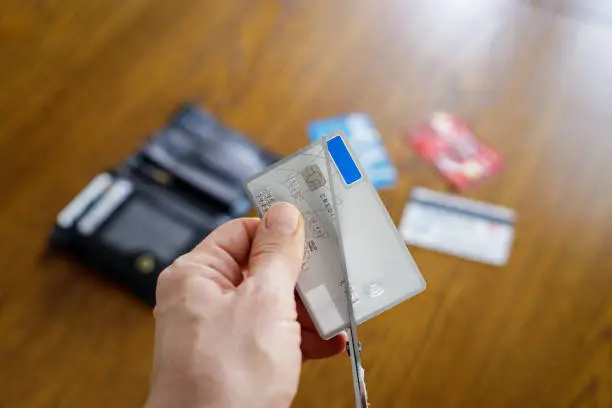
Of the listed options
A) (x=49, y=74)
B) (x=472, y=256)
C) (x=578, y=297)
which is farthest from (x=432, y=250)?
(x=49, y=74)

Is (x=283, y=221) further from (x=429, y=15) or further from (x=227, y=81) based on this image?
(x=429, y=15)

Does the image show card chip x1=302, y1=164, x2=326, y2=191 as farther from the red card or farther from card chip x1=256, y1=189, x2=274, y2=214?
the red card

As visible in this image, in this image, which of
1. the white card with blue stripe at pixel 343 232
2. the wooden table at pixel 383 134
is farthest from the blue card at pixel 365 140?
the white card with blue stripe at pixel 343 232

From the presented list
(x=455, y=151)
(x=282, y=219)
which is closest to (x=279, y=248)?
(x=282, y=219)

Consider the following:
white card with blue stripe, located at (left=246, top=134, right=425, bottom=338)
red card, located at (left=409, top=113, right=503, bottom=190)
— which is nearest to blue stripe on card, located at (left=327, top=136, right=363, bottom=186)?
white card with blue stripe, located at (left=246, top=134, right=425, bottom=338)

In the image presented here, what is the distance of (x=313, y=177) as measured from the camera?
573 mm

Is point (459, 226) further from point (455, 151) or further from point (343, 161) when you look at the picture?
point (343, 161)

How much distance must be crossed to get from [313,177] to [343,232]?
0.06 meters

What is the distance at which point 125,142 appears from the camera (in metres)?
1.02

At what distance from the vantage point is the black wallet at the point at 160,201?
0.87 meters

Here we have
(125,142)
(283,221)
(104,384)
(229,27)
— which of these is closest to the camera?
(283,221)

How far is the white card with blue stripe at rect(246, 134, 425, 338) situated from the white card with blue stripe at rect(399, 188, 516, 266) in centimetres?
34

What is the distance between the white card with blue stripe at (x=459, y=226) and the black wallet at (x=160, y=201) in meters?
0.25

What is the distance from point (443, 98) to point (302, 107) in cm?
25
